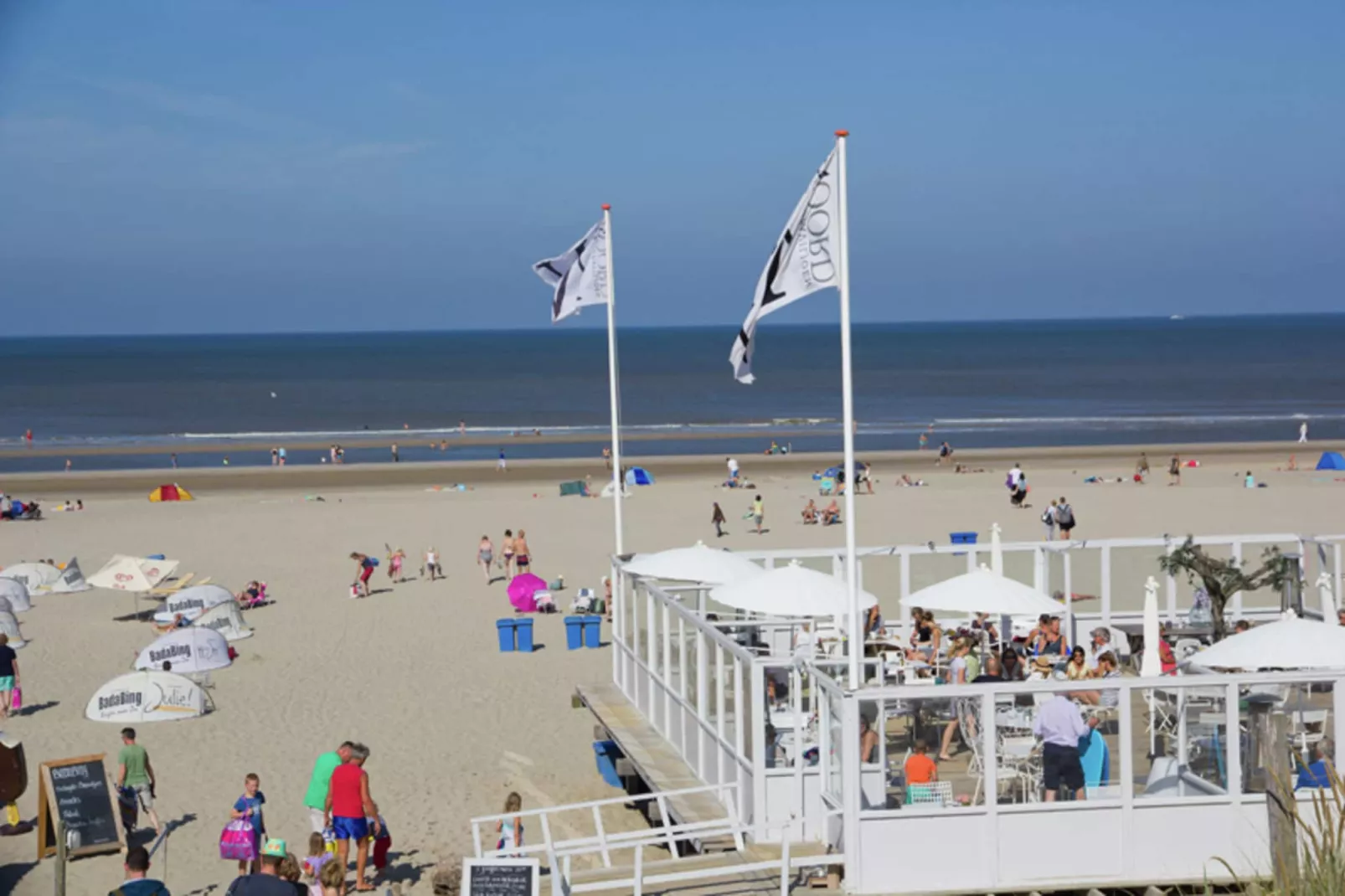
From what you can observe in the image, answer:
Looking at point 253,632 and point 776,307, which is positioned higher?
point 776,307

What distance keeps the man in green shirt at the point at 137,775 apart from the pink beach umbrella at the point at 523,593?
11.7 meters

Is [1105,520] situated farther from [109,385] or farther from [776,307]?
[109,385]

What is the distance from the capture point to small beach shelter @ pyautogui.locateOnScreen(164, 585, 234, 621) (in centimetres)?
2441

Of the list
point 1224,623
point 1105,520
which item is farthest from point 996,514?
point 1224,623

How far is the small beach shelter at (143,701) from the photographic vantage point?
1883cm

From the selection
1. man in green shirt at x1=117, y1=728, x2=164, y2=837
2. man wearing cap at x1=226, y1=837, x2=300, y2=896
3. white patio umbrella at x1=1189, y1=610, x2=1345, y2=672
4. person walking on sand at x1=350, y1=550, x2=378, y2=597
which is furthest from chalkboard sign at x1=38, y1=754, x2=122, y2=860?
person walking on sand at x1=350, y1=550, x2=378, y2=597

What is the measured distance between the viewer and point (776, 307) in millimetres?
10625

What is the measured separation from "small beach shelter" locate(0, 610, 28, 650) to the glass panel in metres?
17.9

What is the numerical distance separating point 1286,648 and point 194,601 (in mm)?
17749

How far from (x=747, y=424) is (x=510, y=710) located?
6269 cm

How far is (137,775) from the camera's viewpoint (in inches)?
570

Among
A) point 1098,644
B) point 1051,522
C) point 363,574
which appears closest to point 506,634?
point 363,574

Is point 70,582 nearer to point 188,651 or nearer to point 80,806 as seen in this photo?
point 188,651

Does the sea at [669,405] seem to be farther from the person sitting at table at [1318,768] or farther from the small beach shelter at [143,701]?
the person sitting at table at [1318,768]
